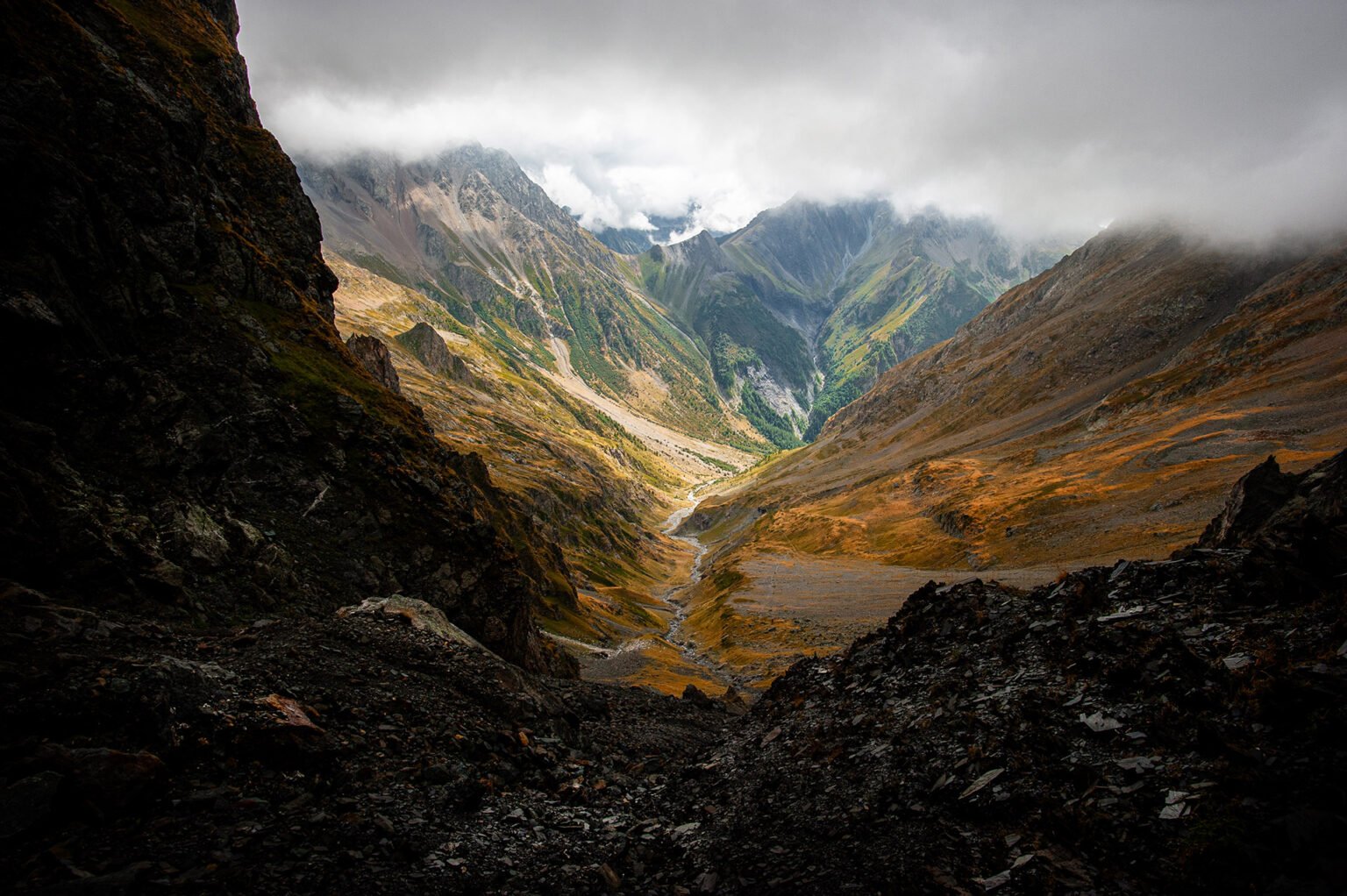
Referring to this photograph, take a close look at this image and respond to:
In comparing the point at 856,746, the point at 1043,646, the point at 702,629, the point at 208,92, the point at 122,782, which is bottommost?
the point at 702,629

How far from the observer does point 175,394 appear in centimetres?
3625

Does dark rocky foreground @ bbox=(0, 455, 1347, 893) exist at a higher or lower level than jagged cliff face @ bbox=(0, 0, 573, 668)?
lower

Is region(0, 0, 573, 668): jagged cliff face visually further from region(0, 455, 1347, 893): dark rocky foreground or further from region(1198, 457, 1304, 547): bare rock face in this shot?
region(1198, 457, 1304, 547): bare rock face

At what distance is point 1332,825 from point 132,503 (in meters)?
42.8

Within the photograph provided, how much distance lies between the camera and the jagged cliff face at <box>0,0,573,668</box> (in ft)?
90.2

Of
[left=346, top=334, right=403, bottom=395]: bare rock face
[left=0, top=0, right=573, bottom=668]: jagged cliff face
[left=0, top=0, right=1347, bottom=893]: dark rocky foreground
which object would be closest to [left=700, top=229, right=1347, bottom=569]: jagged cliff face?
[left=0, top=0, right=1347, bottom=893]: dark rocky foreground

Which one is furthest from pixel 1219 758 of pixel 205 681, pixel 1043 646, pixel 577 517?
pixel 577 517

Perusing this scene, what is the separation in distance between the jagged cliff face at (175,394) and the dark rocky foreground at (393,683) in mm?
216

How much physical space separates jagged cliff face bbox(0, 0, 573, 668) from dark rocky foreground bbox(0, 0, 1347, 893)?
216 millimetres

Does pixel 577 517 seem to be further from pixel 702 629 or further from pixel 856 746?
pixel 856 746

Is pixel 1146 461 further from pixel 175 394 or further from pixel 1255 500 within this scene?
pixel 175 394

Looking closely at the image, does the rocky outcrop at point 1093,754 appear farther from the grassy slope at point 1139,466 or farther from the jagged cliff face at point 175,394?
the grassy slope at point 1139,466

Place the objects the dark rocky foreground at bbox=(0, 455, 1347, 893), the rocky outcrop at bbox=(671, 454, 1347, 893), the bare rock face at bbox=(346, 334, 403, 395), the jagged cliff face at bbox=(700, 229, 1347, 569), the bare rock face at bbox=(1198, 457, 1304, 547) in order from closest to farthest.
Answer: the rocky outcrop at bbox=(671, 454, 1347, 893)
the dark rocky foreground at bbox=(0, 455, 1347, 893)
the bare rock face at bbox=(1198, 457, 1304, 547)
the bare rock face at bbox=(346, 334, 403, 395)
the jagged cliff face at bbox=(700, 229, 1347, 569)

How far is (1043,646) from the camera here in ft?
82.8
